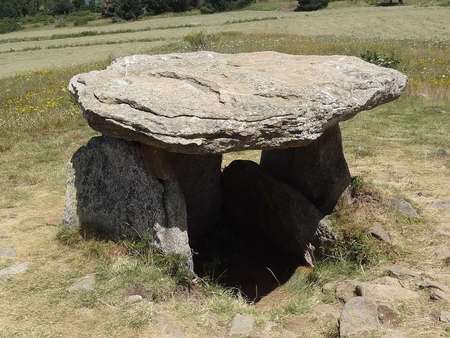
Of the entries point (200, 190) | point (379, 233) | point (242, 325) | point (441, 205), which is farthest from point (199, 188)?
point (441, 205)

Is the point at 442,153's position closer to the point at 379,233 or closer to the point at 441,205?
the point at 441,205

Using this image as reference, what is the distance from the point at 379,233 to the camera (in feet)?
24.3

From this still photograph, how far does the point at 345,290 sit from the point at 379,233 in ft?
4.86

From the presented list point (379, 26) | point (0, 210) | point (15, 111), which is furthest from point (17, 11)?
point (0, 210)

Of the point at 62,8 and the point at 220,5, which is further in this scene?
the point at 62,8

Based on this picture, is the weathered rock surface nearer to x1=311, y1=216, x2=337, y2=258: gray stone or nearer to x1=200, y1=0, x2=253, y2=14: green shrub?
x1=311, y1=216, x2=337, y2=258: gray stone

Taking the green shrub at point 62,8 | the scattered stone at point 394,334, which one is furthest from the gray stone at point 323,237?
the green shrub at point 62,8

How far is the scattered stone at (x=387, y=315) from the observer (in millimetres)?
5352

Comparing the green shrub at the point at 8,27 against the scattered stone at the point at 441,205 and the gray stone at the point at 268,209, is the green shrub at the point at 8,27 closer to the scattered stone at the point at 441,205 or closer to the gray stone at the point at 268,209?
the gray stone at the point at 268,209

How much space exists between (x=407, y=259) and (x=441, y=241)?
0.69 meters

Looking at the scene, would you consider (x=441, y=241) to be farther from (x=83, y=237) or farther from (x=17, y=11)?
(x=17, y=11)

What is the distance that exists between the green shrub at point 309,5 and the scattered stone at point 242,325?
72152mm

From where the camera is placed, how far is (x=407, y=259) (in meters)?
6.92

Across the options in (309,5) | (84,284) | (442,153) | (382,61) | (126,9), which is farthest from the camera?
(126,9)
